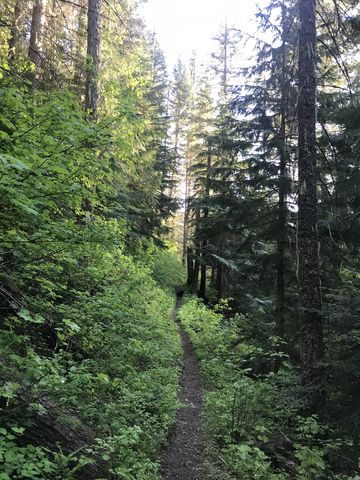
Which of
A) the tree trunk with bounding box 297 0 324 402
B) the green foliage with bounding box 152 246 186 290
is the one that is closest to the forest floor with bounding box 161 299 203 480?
the tree trunk with bounding box 297 0 324 402

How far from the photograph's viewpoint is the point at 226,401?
777cm

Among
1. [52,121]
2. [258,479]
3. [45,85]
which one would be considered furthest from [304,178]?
[45,85]

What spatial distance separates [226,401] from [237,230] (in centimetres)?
641

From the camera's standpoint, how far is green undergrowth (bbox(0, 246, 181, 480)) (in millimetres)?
3410

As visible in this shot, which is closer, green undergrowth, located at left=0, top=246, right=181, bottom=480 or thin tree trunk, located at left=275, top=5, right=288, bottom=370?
green undergrowth, located at left=0, top=246, right=181, bottom=480

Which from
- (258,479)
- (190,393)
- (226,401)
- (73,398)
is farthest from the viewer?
(190,393)

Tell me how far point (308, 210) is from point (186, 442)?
188 inches

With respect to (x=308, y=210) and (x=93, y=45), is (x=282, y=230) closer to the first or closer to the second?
(x=308, y=210)

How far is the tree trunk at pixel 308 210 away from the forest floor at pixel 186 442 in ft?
7.44

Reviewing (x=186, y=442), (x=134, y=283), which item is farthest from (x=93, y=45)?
(x=186, y=442)

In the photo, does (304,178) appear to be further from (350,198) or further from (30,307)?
(30,307)

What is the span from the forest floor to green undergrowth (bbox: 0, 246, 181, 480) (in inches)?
10.4

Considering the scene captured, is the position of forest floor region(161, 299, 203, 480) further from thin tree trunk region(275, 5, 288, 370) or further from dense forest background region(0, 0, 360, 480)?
thin tree trunk region(275, 5, 288, 370)

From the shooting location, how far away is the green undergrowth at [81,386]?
11.2ft
